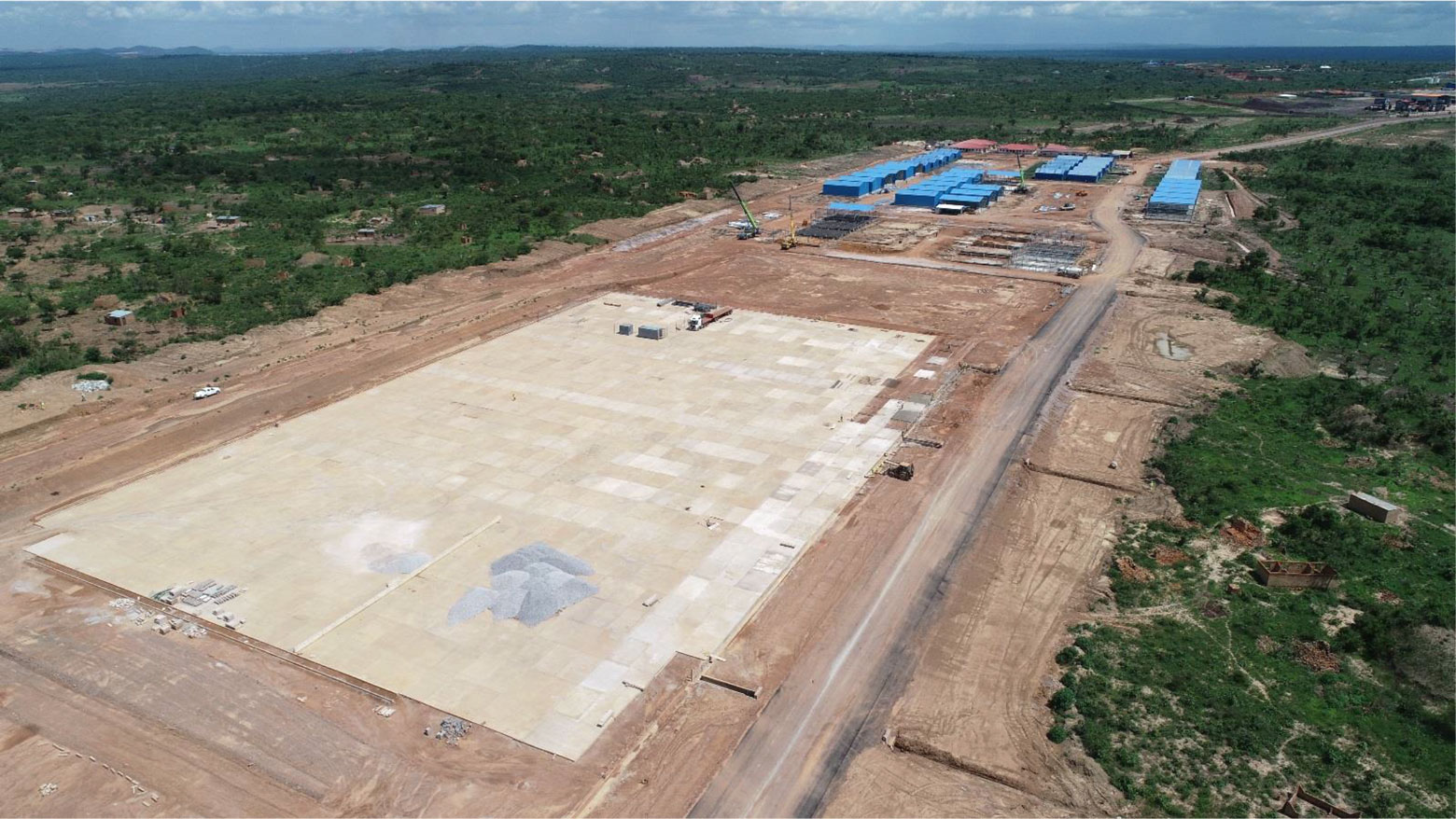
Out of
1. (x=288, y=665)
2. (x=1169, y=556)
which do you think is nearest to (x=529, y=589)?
(x=288, y=665)

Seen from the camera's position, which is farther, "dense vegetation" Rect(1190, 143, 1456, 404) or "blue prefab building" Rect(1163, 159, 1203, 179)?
"blue prefab building" Rect(1163, 159, 1203, 179)

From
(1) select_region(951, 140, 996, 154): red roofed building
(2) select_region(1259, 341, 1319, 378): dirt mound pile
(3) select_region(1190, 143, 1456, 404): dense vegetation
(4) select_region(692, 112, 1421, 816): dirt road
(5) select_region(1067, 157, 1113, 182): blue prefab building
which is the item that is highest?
(1) select_region(951, 140, 996, 154): red roofed building

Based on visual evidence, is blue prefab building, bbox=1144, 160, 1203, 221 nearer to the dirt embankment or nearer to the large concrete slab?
the dirt embankment

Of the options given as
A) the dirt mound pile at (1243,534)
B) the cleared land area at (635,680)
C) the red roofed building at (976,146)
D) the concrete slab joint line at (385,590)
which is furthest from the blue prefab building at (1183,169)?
the concrete slab joint line at (385,590)

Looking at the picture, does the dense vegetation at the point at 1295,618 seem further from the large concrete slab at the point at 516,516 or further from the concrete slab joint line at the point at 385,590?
the concrete slab joint line at the point at 385,590

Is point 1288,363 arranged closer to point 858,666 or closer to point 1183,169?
point 858,666

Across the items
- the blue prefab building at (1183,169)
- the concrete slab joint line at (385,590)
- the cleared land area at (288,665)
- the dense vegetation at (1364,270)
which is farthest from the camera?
the blue prefab building at (1183,169)

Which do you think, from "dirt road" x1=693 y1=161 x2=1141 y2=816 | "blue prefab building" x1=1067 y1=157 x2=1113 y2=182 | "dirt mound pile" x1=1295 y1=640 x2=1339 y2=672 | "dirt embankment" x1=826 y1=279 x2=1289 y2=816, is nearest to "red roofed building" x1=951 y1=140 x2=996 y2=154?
"blue prefab building" x1=1067 y1=157 x2=1113 y2=182
